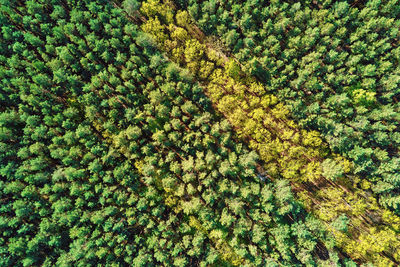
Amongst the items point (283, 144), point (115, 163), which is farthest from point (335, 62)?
point (115, 163)

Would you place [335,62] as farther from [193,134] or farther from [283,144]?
[193,134]

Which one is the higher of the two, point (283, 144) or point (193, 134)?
point (193, 134)

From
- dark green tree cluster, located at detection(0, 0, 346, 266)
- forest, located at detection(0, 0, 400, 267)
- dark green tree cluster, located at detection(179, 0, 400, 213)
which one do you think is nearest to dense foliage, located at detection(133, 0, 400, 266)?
forest, located at detection(0, 0, 400, 267)

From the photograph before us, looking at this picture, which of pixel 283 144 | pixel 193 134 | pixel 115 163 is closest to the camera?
pixel 193 134

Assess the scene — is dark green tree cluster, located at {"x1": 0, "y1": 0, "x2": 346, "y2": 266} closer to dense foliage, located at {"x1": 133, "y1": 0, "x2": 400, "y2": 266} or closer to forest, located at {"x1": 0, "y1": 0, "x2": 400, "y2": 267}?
forest, located at {"x1": 0, "y1": 0, "x2": 400, "y2": 267}

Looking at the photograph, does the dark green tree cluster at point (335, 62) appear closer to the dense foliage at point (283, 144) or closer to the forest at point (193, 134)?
the forest at point (193, 134)

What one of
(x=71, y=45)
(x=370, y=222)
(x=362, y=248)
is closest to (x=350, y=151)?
(x=370, y=222)

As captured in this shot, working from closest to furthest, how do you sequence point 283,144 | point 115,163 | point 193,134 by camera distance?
point 193,134 < point 115,163 < point 283,144

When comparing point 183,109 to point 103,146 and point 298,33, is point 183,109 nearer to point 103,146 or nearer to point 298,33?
point 103,146
